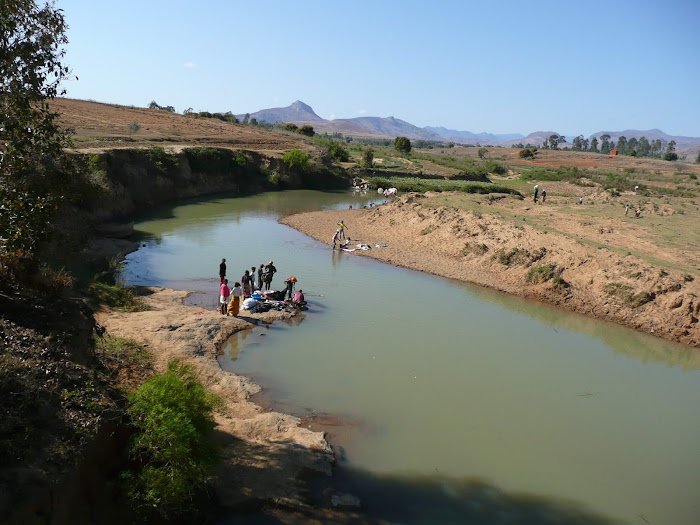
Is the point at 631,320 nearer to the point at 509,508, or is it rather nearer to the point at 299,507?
the point at 509,508

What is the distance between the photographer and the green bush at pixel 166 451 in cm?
677

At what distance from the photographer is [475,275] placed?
75.3ft

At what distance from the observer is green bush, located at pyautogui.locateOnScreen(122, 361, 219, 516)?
6.77 m

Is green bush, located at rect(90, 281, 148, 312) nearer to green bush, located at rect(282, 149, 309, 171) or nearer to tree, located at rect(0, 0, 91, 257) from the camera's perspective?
tree, located at rect(0, 0, 91, 257)

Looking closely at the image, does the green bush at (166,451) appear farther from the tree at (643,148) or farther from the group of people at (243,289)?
the tree at (643,148)

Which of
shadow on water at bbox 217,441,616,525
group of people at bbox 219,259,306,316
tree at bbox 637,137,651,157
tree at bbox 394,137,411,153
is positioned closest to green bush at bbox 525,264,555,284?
group of people at bbox 219,259,306,316

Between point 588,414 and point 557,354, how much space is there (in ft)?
11.5

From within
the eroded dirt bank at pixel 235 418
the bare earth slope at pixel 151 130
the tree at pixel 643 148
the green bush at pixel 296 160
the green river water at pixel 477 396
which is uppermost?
the tree at pixel 643 148

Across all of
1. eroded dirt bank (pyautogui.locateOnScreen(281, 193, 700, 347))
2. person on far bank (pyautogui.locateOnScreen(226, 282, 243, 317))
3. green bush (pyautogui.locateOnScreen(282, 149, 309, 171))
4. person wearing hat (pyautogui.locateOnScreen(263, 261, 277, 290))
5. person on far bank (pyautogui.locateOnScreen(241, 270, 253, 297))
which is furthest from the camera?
green bush (pyautogui.locateOnScreen(282, 149, 309, 171))

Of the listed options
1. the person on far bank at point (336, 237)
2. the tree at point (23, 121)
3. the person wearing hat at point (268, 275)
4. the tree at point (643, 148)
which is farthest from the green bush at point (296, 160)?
the tree at point (643, 148)

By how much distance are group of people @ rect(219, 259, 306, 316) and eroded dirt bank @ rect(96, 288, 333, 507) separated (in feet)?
1.44

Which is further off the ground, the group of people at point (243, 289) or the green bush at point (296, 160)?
the green bush at point (296, 160)

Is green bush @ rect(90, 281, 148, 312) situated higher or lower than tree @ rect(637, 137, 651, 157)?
Result: lower

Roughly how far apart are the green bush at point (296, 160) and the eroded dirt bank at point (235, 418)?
34678mm
